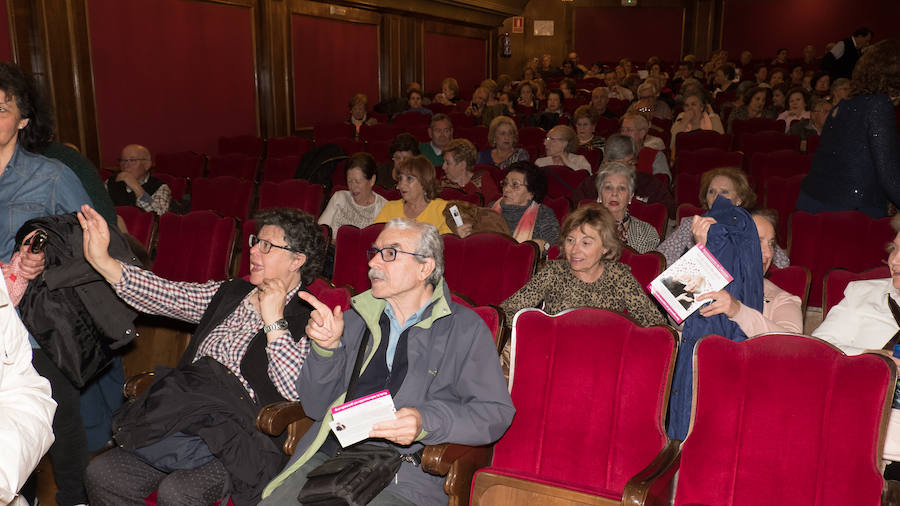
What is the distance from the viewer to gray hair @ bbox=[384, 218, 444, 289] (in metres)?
2.28

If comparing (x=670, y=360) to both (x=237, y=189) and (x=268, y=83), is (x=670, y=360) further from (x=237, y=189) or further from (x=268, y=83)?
(x=268, y=83)

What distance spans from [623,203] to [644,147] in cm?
212

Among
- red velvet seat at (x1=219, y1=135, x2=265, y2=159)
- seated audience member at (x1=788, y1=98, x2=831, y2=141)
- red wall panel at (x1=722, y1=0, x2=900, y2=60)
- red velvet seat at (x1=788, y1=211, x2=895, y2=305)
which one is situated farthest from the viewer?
red wall panel at (x1=722, y1=0, x2=900, y2=60)

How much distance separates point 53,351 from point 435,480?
1200mm

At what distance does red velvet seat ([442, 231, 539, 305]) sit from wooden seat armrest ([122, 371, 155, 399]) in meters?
1.48

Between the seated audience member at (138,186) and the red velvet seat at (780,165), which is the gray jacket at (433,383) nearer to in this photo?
the seated audience member at (138,186)

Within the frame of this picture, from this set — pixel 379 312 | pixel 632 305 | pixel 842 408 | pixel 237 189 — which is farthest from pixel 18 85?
pixel 237 189

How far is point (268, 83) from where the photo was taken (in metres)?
9.78

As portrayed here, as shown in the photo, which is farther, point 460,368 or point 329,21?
point 329,21

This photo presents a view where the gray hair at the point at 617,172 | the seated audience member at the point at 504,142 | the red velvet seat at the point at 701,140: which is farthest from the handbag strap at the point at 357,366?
the red velvet seat at the point at 701,140

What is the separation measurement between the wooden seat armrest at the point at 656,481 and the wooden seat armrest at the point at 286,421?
101cm

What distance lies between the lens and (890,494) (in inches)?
73.9

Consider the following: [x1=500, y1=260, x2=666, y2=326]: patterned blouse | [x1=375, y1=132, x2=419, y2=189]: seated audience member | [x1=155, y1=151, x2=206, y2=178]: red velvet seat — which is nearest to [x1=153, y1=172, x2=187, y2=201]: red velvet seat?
[x1=155, y1=151, x2=206, y2=178]: red velvet seat

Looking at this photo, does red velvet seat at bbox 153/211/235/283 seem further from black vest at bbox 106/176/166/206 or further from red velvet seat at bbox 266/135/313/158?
red velvet seat at bbox 266/135/313/158
